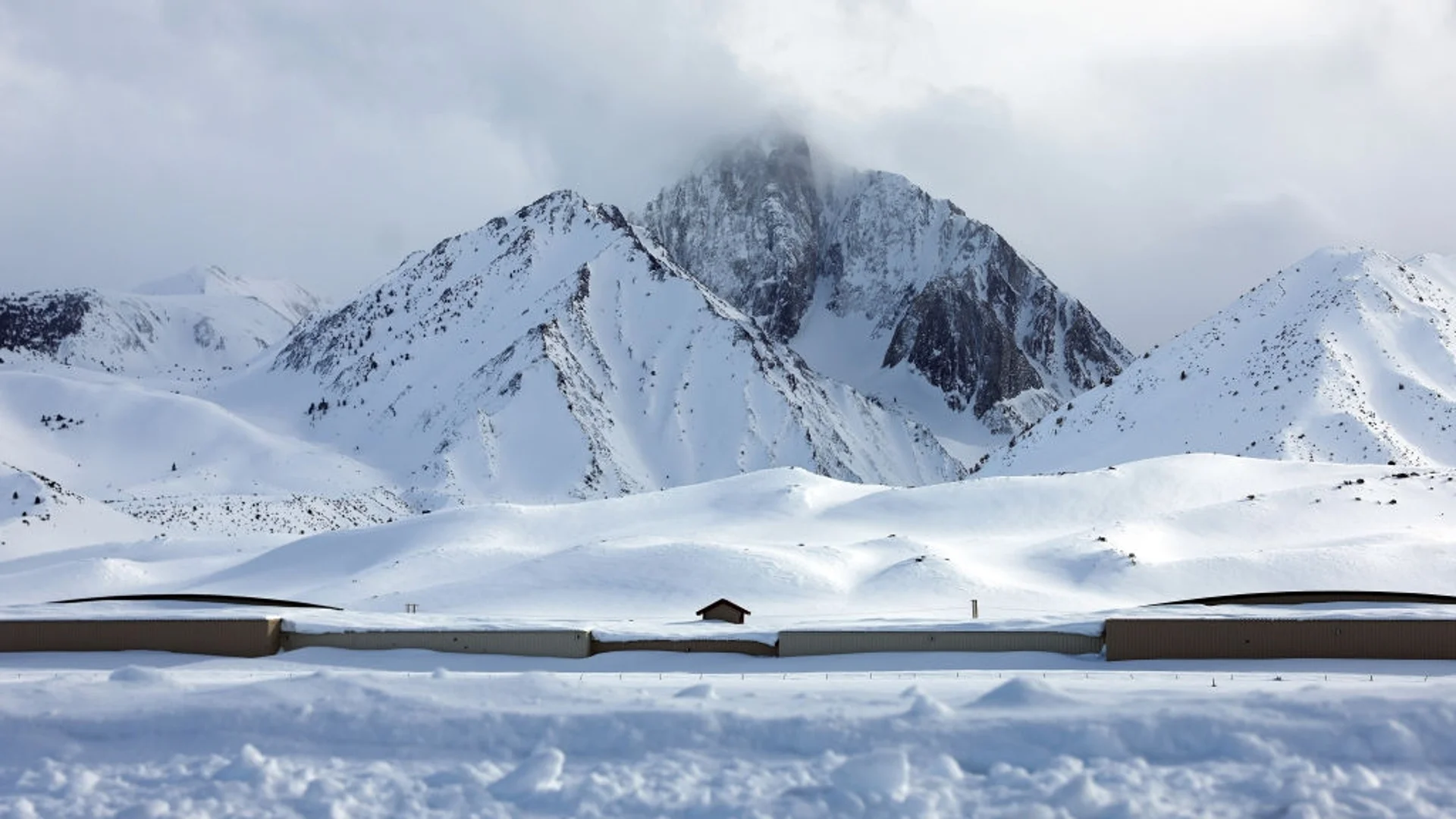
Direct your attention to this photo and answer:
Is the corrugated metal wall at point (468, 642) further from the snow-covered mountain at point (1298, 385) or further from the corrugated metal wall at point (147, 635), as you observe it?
the snow-covered mountain at point (1298, 385)

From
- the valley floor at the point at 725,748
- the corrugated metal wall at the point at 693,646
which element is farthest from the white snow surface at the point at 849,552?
the valley floor at the point at 725,748

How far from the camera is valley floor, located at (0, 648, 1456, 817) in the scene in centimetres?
2094

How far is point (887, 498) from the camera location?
3258 inches

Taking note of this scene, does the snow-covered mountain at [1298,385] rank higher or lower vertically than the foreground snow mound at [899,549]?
higher

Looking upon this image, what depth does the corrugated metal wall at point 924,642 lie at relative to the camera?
33.2m

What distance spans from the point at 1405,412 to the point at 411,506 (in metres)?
89.9

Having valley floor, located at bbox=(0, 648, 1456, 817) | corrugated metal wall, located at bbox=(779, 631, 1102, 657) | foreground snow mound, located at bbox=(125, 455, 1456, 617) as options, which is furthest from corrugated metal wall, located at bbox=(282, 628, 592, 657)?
valley floor, located at bbox=(0, 648, 1456, 817)

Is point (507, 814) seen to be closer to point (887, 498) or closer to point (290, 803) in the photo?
point (290, 803)

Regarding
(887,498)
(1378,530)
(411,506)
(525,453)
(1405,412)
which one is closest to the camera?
(1378,530)

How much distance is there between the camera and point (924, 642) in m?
33.7

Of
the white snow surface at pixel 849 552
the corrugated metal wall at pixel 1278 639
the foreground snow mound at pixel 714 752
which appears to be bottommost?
the foreground snow mound at pixel 714 752

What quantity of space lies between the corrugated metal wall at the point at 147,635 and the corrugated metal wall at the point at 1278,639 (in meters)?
23.5

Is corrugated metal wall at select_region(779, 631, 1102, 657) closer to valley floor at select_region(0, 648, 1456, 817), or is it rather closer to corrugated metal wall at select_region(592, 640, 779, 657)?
corrugated metal wall at select_region(592, 640, 779, 657)

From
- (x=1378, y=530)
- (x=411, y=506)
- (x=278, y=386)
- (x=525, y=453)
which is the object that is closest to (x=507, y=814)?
(x=1378, y=530)
